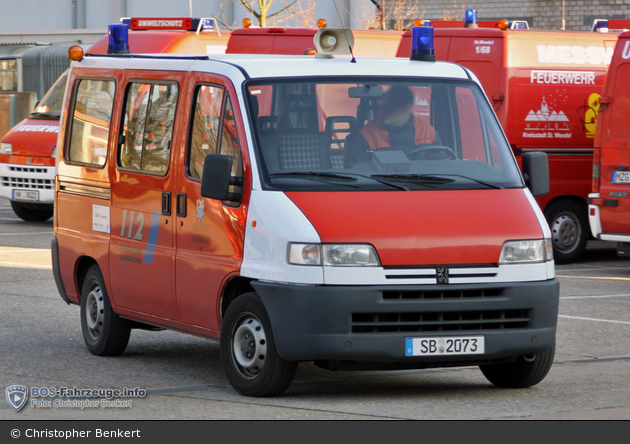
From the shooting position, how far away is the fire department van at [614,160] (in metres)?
14.0

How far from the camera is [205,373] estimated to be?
8.02 m

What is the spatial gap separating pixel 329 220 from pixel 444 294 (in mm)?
785

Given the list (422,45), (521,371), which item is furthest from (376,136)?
(521,371)

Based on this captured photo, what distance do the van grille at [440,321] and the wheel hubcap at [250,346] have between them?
60cm

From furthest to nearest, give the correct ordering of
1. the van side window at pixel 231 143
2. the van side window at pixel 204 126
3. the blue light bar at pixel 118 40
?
1. the blue light bar at pixel 118 40
2. the van side window at pixel 204 126
3. the van side window at pixel 231 143

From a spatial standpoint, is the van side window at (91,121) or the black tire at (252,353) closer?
the black tire at (252,353)

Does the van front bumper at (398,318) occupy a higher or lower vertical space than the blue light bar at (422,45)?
lower

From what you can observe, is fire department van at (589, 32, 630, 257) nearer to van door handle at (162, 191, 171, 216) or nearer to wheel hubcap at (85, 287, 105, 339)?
wheel hubcap at (85, 287, 105, 339)

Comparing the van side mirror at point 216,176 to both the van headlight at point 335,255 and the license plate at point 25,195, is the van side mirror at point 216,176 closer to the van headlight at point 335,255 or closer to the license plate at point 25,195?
the van headlight at point 335,255

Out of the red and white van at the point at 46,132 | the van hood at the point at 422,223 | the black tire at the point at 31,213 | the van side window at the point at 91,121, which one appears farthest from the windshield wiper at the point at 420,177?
the black tire at the point at 31,213

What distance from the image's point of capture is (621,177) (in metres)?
14.1

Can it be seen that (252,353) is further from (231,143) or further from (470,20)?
→ (470,20)

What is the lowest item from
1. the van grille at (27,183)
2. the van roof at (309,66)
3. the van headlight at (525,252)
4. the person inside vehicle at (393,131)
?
the van grille at (27,183)

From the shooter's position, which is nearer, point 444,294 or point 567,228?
point 444,294
